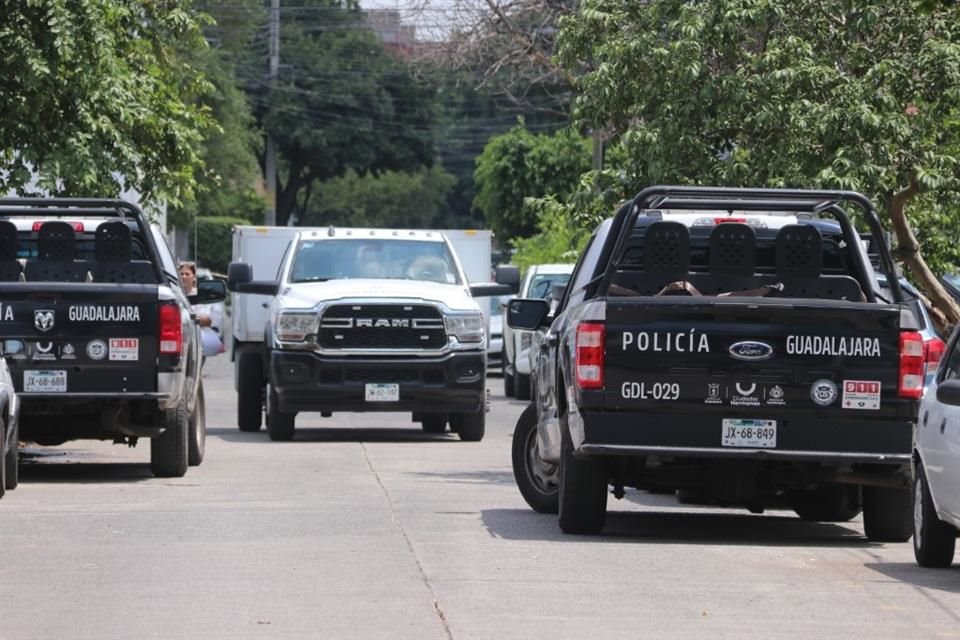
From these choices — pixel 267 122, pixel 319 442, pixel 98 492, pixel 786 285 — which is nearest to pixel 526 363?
pixel 319 442

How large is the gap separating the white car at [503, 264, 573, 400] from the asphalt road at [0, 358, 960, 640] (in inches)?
533

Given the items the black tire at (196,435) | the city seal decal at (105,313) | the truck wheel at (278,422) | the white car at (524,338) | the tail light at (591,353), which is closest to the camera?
the tail light at (591,353)

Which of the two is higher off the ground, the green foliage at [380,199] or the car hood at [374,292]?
the car hood at [374,292]

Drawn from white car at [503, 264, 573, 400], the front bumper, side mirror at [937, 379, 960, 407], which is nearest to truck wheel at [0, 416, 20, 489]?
the front bumper

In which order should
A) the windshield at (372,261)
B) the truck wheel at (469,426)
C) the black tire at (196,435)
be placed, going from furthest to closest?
the windshield at (372,261) → the truck wheel at (469,426) → the black tire at (196,435)

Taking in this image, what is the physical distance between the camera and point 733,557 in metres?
11.7

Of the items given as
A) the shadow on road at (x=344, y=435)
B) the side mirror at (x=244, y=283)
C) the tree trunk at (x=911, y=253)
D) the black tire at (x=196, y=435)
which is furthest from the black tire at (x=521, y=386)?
the tree trunk at (x=911, y=253)

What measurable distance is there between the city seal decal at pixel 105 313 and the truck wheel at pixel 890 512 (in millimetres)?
5846

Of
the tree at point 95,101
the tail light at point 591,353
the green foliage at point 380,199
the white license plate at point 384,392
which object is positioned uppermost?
the tree at point 95,101

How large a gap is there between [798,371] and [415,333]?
9731 mm

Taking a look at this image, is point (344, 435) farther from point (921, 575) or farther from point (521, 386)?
point (921, 575)

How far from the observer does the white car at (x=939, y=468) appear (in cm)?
1080

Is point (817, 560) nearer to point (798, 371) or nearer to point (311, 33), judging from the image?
point (798, 371)

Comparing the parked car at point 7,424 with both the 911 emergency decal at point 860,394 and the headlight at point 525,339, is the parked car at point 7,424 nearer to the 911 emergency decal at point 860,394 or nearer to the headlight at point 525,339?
the 911 emergency decal at point 860,394
